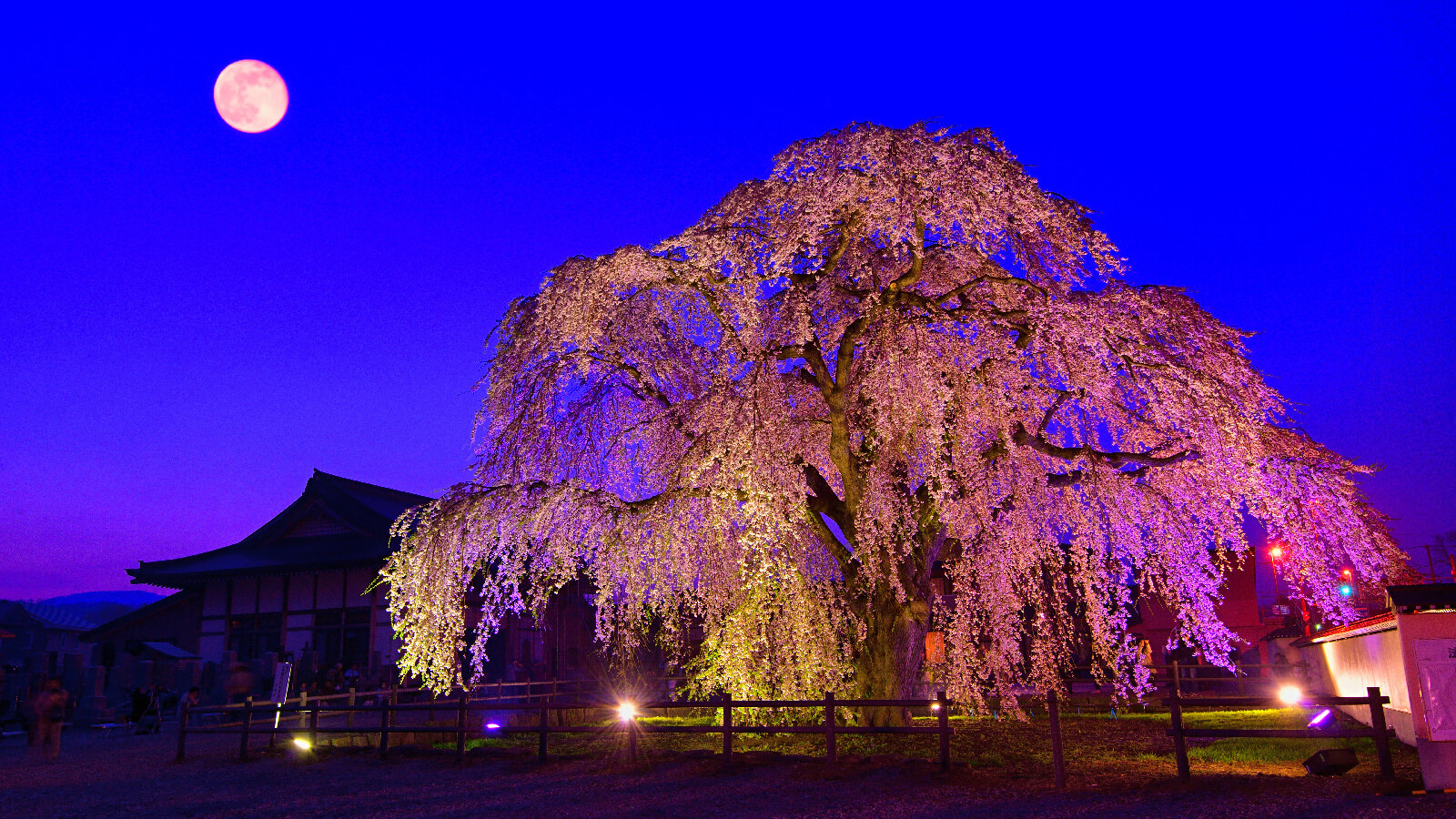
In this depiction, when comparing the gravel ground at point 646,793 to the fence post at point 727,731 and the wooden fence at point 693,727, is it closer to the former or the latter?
the fence post at point 727,731

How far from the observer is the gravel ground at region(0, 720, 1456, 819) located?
8.63 m

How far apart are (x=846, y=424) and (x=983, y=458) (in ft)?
7.07

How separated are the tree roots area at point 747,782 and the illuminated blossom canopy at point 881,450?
123 cm

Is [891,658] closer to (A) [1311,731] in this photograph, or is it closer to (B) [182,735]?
(A) [1311,731]

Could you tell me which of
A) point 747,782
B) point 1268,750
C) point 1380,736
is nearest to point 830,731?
point 747,782

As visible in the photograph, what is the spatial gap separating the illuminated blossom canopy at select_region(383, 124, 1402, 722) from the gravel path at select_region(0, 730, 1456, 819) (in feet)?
5.14

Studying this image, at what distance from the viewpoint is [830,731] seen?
11.1 metres

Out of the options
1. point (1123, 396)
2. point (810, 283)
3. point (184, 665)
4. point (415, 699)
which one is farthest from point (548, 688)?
point (1123, 396)

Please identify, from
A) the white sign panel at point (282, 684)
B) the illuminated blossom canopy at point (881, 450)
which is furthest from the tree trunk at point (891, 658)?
the white sign panel at point (282, 684)

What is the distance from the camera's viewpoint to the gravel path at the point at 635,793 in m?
8.62

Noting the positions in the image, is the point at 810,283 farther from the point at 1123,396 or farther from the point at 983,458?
the point at 1123,396

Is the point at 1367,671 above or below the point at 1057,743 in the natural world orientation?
above

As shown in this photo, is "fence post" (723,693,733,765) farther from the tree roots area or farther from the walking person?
the walking person

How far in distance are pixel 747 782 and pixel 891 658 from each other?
330 cm
